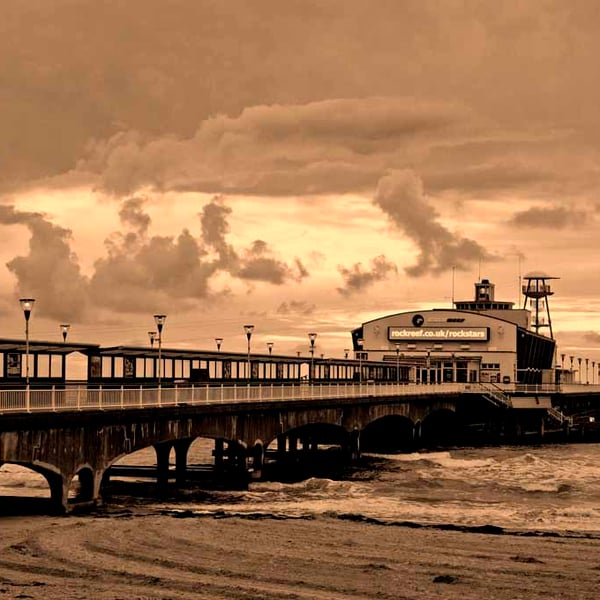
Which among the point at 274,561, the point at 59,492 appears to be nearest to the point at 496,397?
the point at 59,492

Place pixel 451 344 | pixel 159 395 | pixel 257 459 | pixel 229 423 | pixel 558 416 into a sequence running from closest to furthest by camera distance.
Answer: pixel 159 395 → pixel 229 423 → pixel 257 459 → pixel 558 416 → pixel 451 344

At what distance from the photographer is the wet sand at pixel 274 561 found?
27766mm

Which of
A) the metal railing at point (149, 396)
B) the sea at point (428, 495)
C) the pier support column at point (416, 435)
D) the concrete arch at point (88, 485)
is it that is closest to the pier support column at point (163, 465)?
the sea at point (428, 495)

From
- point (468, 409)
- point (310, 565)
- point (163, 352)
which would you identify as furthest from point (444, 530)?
point (468, 409)

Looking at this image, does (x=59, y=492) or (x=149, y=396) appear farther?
(x=149, y=396)

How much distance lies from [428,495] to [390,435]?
43.7 metres

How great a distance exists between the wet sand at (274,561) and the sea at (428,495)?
14.3 feet

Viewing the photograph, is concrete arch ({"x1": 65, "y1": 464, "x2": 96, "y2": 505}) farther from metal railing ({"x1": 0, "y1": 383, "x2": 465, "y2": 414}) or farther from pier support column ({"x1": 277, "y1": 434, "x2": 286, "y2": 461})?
pier support column ({"x1": 277, "y1": 434, "x2": 286, "y2": 461})

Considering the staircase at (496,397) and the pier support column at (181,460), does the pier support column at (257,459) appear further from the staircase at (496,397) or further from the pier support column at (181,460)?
the staircase at (496,397)

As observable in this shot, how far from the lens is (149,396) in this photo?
47250 millimetres

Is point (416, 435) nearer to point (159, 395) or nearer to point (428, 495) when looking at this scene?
point (428, 495)

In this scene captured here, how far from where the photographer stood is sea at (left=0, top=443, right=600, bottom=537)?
4469cm

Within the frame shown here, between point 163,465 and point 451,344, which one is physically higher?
point 451,344

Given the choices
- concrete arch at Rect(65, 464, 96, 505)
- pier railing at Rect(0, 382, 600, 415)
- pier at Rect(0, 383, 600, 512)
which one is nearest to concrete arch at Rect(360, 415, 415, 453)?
pier at Rect(0, 383, 600, 512)
